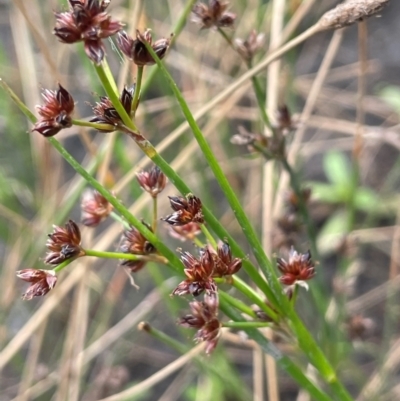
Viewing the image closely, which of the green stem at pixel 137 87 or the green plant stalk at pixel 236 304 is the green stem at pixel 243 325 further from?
the green stem at pixel 137 87

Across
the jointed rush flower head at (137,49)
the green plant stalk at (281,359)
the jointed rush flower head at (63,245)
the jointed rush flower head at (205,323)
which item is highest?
the jointed rush flower head at (137,49)

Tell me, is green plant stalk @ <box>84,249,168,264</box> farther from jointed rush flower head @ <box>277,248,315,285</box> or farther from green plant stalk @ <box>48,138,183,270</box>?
jointed rush flower head @ <box>277,248,315,285</box>

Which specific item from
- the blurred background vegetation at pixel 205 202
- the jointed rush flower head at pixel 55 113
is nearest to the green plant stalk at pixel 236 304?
the jointed rush flower head at pixel 55 113

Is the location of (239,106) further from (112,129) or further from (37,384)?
(112,129)

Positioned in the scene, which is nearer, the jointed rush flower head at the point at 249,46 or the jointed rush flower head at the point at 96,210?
the jointed rush flower head at the point at 96,210

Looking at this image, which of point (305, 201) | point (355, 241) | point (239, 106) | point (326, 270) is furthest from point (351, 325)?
point (239, 106)

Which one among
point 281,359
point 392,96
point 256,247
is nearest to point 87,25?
point 256,247
